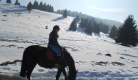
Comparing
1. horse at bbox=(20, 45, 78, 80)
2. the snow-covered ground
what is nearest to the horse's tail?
horse at bbox=(20, 45, 78, 80)

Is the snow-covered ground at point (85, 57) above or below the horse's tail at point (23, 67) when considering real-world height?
below

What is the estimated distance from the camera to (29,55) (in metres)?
3.79

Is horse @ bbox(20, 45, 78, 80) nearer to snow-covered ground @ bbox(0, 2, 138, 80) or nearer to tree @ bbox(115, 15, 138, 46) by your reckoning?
snow-covered ground @ bbox(0, 2, 138, 80)

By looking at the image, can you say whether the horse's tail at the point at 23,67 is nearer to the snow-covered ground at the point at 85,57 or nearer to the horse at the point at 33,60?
the horse at the point at 33,60

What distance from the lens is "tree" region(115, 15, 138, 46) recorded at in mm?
22141

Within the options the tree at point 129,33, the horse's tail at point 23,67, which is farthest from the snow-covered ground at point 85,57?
the tree at point 129,33

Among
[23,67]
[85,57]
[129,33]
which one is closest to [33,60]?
[23,67]

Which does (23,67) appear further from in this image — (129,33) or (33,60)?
(129,33)

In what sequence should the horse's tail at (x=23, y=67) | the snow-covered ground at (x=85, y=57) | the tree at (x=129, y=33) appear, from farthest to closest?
the tree at (x=129, y=33) < the snow-covered ground at (x=85, y=57) < the horse's tail at (x=23, y=67)

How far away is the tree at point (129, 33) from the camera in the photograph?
22141 millimetres

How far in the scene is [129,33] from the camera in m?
22.3

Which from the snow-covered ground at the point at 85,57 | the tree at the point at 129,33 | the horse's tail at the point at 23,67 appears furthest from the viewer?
the tree at the point at 129,33

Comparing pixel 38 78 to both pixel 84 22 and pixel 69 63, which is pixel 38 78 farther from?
pixel 84 22

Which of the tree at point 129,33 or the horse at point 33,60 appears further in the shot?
the tree at point 129,33
